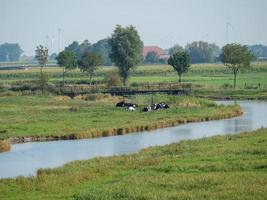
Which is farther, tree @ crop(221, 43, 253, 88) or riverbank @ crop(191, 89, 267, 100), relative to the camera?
tree @ crop(221, 43, 253, 88)

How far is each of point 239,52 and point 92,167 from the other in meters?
86.0

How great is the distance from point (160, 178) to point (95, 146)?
1832cm

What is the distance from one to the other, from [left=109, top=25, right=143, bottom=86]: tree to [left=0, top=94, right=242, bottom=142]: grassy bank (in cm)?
2998

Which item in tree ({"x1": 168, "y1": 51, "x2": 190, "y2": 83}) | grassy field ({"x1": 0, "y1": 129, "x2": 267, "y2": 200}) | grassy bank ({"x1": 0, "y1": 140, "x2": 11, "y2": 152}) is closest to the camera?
grassy field ({"x1": 0, "y1": 129, "x2": 267, "y2": 200})

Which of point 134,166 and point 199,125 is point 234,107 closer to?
point 199,125

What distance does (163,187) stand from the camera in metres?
27.5

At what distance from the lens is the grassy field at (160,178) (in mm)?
26109

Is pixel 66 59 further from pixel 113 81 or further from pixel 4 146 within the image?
pixel 4 146

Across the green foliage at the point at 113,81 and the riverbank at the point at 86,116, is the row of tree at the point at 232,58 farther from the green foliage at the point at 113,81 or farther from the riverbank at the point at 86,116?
the riverbank at the point at 86,116

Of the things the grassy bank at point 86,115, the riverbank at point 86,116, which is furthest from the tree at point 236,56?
A: the riverbank at point 86,116

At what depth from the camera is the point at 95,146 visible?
47.1 meters

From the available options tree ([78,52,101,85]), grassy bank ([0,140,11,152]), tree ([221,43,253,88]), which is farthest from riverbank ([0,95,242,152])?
tree ([78,52,101,85])

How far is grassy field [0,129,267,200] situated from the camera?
26109 millimetres

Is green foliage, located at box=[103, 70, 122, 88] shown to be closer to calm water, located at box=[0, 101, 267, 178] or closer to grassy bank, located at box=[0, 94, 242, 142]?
grassy bank, located at box=[0, 94, 242, 142]
